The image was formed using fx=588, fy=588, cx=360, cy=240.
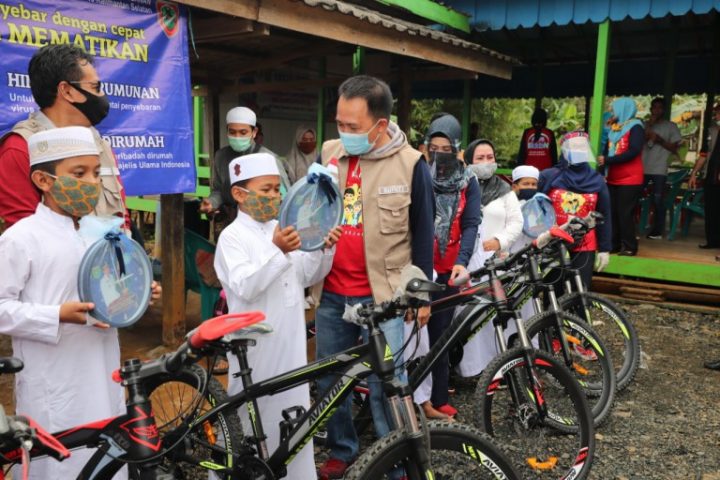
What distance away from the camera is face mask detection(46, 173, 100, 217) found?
2.05m

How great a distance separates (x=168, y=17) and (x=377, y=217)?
2.52 meters

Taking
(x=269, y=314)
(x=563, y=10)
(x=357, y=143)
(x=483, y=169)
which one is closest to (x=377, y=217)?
(x=357, y=143)

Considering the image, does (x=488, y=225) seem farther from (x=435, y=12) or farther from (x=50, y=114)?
(x=435, y=12)

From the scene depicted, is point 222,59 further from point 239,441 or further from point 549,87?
point 549,87

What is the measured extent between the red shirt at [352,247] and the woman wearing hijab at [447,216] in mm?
882

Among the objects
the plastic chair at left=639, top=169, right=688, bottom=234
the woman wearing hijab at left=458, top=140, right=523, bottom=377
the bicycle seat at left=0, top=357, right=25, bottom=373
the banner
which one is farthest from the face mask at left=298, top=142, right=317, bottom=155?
the plastic chair at left=639, top=169, right=688, bottom=234

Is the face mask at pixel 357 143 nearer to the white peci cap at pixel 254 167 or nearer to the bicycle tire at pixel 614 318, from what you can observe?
the white peci cap at pixel 254 167

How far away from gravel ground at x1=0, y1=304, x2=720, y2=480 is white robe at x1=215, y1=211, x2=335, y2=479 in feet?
2.98

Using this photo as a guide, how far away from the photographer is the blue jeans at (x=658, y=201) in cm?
873

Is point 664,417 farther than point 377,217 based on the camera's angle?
Yes

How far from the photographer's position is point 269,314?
2621mm

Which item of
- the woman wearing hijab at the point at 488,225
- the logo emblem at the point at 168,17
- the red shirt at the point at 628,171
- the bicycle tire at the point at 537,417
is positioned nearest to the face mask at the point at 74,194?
the bicycle tire at the point at 537,417

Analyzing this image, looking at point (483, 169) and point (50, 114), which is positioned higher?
point (50, 114)

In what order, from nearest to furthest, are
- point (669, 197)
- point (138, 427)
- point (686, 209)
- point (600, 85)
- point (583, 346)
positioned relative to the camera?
point (138, 427) < point (583, 346) < point (600, 85) < point (686, 209) < point (669, 197)
